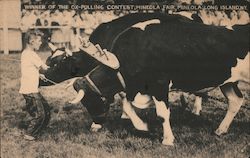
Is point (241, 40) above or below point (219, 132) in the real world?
above

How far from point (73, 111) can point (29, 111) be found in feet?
0.70

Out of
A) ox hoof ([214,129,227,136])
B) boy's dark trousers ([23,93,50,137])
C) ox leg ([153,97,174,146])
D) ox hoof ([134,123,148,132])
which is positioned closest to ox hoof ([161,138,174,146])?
ox leg ([153,97,174,146])

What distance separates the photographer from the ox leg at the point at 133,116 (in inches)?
91.9

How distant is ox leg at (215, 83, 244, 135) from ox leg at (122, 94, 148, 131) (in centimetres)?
34

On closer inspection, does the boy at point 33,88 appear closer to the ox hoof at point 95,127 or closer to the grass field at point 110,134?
the grass field at point 110,134

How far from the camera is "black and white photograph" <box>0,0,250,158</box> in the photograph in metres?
2.27

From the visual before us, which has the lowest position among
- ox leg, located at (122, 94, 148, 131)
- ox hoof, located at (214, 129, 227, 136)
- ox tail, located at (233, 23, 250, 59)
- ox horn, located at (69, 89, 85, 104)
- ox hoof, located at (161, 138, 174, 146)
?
ox hoof, located at (161, 138, 174, 146)

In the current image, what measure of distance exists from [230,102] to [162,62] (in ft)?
1.21

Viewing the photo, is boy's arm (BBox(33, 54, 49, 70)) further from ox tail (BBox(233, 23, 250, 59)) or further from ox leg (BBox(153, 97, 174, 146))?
ox tail (BBox(233, 23, 250, 59))

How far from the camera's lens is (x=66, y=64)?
2299 mm

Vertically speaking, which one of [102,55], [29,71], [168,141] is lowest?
[168,141]

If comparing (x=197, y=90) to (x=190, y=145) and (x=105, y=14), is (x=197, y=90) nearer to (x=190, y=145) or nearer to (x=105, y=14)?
(x=190, y=145)

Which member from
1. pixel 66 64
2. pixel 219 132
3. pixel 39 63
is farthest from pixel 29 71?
A: pixel 219 132

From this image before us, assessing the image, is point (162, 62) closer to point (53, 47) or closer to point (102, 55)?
point (102, 55)
